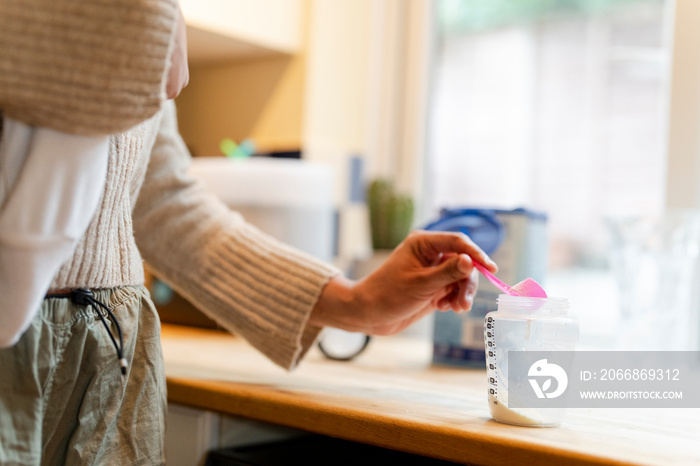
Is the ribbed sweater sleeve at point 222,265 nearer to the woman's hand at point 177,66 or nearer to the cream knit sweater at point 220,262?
the cream knit sweater at point 220,262

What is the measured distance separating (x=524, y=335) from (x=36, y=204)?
406mm

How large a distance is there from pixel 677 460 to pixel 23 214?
0.48 m

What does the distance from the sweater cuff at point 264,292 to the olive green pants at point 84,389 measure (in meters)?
0.15

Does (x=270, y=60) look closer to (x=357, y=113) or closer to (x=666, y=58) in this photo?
(x=357, y=113)

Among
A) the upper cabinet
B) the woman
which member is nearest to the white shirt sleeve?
the woman

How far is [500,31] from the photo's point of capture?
1566 millimetres

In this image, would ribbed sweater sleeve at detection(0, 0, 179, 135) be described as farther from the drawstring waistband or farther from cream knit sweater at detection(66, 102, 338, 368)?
cream knit sweater at detection(66, 102, 338, 368)

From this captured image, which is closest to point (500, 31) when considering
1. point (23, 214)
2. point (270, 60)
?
point (270, 60)

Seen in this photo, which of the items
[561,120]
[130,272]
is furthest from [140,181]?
[561,120]

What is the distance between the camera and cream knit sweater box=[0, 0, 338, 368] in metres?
0.46

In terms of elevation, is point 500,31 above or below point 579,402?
above

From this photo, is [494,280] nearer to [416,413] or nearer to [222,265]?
[416,413]

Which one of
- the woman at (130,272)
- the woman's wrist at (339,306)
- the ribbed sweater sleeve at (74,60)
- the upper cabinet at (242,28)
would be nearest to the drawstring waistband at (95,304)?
the woman at (130,272)

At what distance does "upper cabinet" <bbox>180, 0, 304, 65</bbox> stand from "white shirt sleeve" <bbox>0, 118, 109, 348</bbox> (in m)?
0.87
